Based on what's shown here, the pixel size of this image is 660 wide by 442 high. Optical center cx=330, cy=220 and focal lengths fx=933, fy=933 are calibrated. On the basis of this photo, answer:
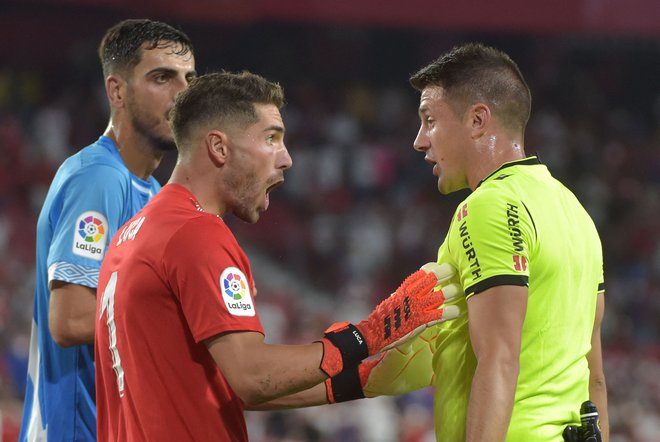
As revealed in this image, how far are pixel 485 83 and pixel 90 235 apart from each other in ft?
5.22

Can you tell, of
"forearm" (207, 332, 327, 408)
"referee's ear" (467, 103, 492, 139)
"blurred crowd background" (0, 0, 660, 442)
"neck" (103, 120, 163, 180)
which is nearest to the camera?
"forearm" (207, 332, 327, 408)

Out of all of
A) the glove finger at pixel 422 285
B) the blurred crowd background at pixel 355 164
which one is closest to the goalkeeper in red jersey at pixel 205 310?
the glove finger at pixel 422 285

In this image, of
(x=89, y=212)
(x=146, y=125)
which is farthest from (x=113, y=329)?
(x=146, y=125)

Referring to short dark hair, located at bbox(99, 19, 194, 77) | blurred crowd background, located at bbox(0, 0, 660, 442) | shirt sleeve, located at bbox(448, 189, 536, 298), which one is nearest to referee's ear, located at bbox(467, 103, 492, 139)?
shirt sleeve, located at bbox(448, 189, 536, 298)

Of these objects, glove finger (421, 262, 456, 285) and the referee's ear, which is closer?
glove finger (421, 262, 456, 285)

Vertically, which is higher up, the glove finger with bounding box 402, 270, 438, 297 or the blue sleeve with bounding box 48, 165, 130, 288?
the blue sleeve with bounding box 48, 165, 130, 288

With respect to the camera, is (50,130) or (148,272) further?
(50,130)

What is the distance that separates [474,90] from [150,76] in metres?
1.51

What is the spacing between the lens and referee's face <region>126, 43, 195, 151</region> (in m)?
3.99

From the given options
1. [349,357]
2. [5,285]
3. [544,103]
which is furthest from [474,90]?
[544,103]

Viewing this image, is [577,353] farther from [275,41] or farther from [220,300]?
[275,41]

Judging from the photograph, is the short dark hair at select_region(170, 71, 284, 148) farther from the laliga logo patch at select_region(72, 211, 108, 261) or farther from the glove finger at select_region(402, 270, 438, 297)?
the glove finger at select_region(402, 270, 438, 297)

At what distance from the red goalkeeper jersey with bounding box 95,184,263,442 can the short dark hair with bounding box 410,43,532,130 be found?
3.18 ft

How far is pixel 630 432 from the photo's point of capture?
31.7 feet
